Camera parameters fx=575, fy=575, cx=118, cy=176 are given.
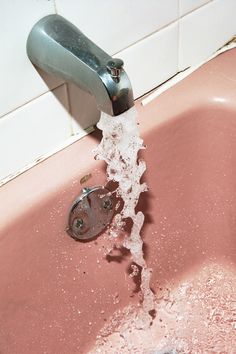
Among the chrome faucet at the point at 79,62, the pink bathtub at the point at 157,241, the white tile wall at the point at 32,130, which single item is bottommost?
the pink bathtub at the point at 157,241

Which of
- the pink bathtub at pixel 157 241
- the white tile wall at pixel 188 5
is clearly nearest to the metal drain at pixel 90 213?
the pink bathtub at pixel 157 241

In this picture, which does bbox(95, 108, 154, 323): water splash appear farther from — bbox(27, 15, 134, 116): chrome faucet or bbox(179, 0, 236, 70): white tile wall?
bbox(179, 0, 236, 70): white tile wall

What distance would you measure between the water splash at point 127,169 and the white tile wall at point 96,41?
7cm

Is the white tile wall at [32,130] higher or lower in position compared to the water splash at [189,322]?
higher

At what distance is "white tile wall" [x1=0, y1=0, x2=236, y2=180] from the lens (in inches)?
26.1

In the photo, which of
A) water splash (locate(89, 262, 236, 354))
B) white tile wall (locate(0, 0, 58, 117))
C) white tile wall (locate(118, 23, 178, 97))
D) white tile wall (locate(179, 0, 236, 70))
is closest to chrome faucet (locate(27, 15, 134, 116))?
white tile wall (locate(0, 0, 58, 117))

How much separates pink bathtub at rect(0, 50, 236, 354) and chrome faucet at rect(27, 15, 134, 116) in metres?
0.17

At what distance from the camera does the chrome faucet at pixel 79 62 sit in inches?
22.9

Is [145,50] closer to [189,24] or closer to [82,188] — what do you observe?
[189,24]

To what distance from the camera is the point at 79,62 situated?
604mm

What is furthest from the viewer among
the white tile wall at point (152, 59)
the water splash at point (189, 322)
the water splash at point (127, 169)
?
the water splash at point (189, 322)

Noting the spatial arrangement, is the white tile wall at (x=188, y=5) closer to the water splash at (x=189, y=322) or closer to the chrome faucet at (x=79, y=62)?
the chrome faucet at (x=79, y=62)

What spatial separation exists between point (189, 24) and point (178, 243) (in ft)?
1.15

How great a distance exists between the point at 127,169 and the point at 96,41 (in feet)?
0.56
